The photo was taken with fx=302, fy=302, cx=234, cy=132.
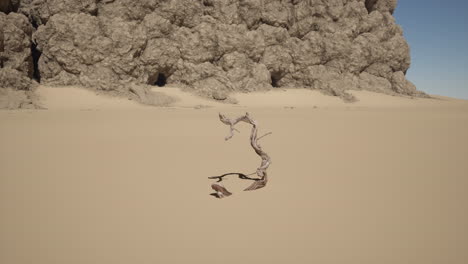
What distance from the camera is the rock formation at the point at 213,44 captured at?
2294 centimetres

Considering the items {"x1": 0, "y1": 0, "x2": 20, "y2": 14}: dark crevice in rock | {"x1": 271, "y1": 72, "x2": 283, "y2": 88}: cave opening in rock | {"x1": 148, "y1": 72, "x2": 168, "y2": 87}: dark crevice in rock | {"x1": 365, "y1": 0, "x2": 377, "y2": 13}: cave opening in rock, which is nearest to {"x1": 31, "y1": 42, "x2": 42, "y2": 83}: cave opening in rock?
{"x1": 0, "y1": 0, "x2": 20, "y2": 14}: dark crevice in rock

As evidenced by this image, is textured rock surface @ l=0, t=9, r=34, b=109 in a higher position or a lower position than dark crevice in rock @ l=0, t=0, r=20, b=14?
lower

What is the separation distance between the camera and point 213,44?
1057 inches

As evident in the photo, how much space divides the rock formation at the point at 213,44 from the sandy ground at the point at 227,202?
16.0m

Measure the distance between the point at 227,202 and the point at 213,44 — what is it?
2415cm

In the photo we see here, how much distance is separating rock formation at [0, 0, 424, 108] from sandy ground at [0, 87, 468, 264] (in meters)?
16.0

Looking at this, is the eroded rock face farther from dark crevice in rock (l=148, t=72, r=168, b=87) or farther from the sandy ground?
the sandy ground

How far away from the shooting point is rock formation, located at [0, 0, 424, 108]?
22938 mm

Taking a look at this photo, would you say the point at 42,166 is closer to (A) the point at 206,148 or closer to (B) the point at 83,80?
(A) the point at 206,148

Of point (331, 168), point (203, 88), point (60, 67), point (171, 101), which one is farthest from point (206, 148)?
point (60, 67)

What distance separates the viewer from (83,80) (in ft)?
74.9

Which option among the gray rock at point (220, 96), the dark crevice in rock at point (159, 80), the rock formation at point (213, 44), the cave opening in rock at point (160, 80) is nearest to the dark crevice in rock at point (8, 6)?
the rock formation at point (213, 44)

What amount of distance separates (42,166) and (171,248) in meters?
4.33

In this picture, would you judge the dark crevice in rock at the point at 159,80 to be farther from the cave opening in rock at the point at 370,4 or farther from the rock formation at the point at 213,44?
the cave opening in rock at the point at 370,4
